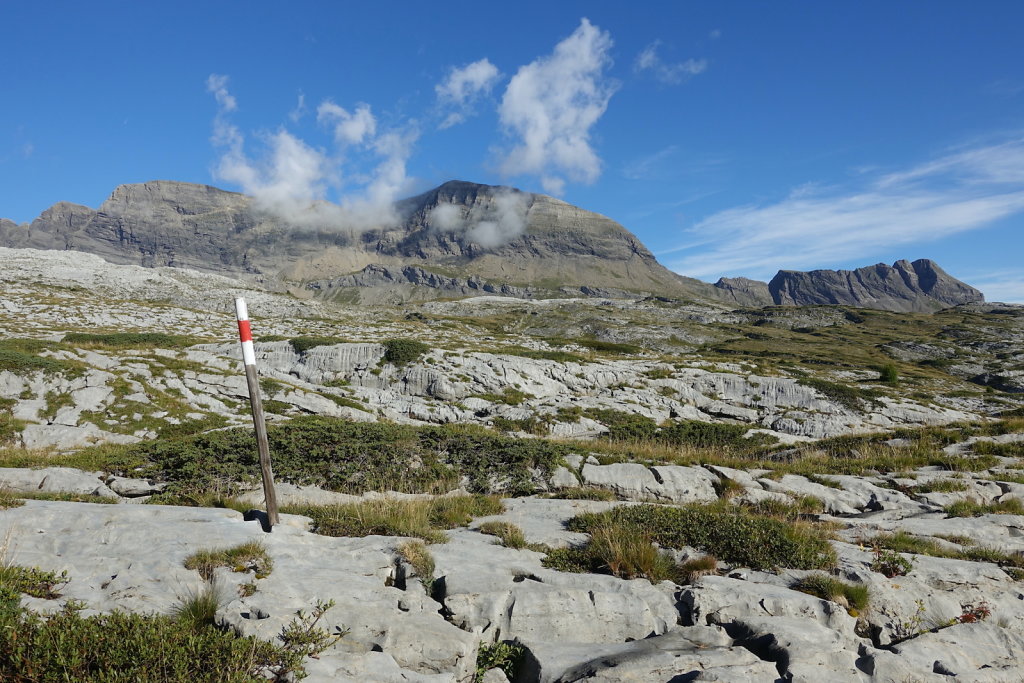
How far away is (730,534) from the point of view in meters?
9.32

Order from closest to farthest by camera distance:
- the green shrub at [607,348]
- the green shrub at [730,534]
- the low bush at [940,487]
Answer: the green shrub at [730,534] < the low bush at [940,487] < the green shrub at [607,348]

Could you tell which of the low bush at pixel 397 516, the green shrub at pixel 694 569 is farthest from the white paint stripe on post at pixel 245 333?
the green shrub at pixel 694 569

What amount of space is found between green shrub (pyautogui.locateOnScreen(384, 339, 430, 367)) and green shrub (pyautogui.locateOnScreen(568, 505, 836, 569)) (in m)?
29.9

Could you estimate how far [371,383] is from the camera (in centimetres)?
3728

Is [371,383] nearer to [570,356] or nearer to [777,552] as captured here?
[570,356]

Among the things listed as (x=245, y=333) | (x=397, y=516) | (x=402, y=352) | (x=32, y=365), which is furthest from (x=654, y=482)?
(x=32, y=365)

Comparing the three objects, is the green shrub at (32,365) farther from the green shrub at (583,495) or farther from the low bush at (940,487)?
the low bush at (940,487)

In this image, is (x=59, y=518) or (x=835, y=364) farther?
(x=835, y=364)

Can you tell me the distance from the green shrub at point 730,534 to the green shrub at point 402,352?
29920 mm

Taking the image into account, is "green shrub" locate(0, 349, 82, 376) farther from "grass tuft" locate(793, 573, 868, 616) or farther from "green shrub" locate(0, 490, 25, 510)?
"grass tuft" locate(793, 573, 868, 616)

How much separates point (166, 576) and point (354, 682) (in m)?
3.68

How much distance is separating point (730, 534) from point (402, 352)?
1309 inches

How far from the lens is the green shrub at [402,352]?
38.9 meters

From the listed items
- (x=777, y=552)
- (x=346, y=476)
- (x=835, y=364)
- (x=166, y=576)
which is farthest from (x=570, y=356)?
(x=835, y=364)
